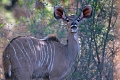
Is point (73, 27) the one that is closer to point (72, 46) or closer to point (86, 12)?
point (72, 46)

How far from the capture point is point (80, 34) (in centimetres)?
962

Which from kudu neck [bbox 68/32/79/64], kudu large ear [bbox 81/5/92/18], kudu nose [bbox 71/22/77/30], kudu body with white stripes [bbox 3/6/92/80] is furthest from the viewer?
kudu large ear [bbox 81/5/92/18]

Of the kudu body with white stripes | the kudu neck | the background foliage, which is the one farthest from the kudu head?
the background foliage

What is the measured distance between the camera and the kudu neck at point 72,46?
794cm

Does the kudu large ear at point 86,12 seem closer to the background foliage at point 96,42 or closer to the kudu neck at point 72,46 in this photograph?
the kudu neck at point 72,46

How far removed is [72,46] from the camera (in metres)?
8.03

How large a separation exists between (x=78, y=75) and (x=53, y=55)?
5.67 feet

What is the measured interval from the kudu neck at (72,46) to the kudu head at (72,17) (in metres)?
0.16

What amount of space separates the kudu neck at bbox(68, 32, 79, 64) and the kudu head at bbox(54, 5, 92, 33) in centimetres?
16

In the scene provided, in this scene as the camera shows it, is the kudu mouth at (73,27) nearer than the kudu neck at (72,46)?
Yes

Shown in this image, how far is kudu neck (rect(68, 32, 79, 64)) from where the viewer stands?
794cm

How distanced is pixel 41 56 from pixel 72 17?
3.01 feet

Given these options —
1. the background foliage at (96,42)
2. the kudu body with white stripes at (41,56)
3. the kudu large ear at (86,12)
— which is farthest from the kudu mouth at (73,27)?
the background foliage at (96,42)

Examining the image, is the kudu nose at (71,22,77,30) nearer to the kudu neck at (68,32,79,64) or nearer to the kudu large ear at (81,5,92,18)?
the kudu neck at (68,32,79,64)
